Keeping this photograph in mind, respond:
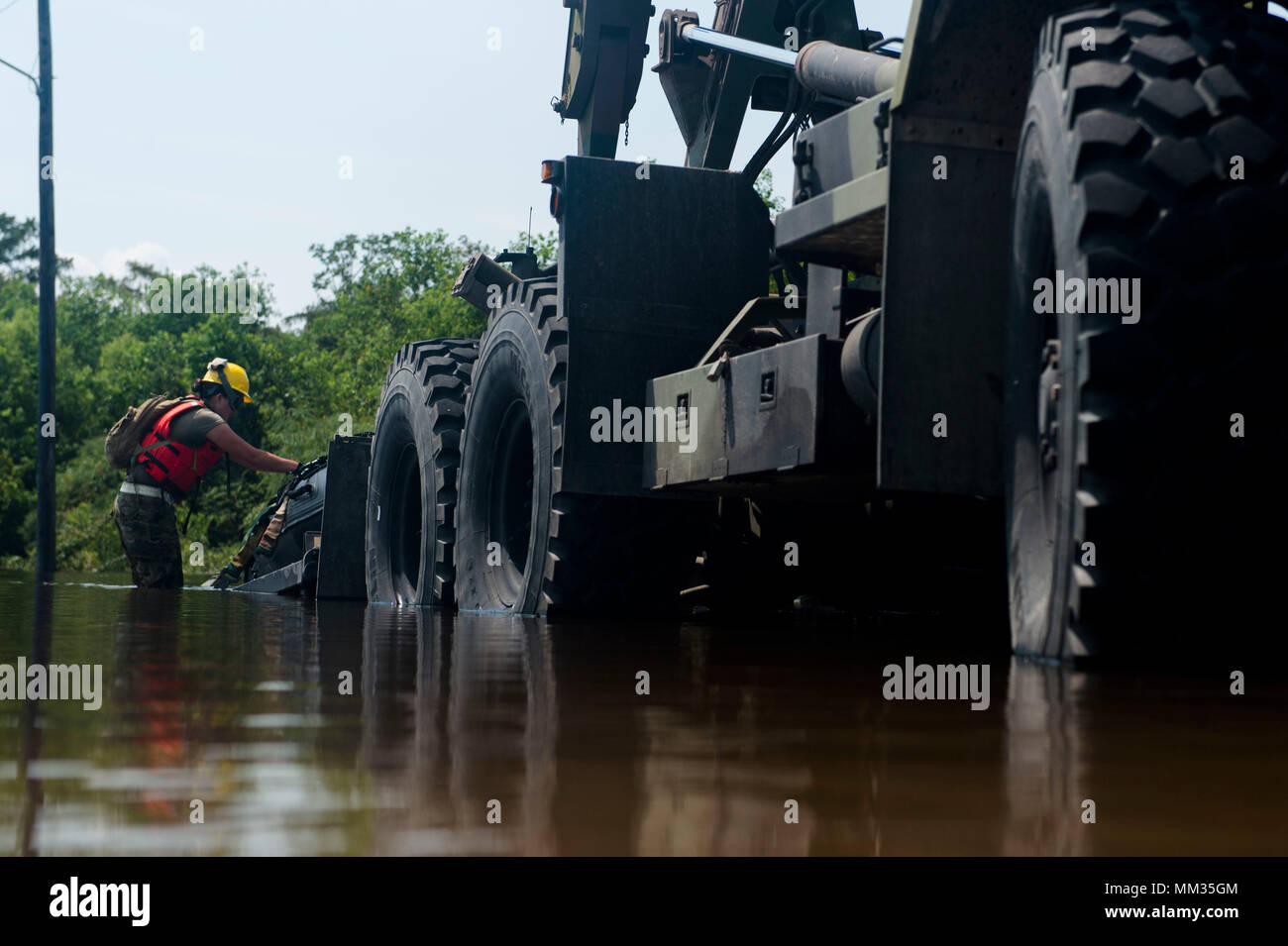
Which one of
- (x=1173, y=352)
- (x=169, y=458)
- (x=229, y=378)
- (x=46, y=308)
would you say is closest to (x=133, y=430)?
(x=169, y=458)

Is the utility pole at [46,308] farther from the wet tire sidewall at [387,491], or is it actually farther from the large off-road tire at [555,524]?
the large off-road tire at [555,524]

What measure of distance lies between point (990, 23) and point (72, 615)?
4257 mm

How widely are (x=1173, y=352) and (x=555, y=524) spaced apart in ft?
13.5

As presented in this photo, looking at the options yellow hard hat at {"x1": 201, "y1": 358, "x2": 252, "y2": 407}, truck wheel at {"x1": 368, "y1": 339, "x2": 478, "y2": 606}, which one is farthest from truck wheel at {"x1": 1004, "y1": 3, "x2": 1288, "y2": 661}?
yellow hard hat at {"x1": 201, "y1": 358, "x2": 252, "y2": 407}

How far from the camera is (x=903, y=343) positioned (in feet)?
15.9

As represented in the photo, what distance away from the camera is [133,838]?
1.74 m

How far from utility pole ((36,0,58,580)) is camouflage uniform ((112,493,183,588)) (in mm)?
8921

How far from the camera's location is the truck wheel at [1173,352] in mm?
3854

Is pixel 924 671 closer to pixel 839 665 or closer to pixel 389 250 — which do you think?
pixel 839 665

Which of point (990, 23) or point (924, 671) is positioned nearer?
point (924, 671)

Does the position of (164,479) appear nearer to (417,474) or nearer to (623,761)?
(417,474)

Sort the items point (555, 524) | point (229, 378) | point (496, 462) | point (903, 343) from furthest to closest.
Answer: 1. point (229, 378)
2. point (496, 462)
3. point (555, 524)
4. point (903, 343)

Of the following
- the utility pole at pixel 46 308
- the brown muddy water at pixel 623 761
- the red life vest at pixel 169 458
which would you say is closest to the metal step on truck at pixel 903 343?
the brown muddy water at pixel 623 761
